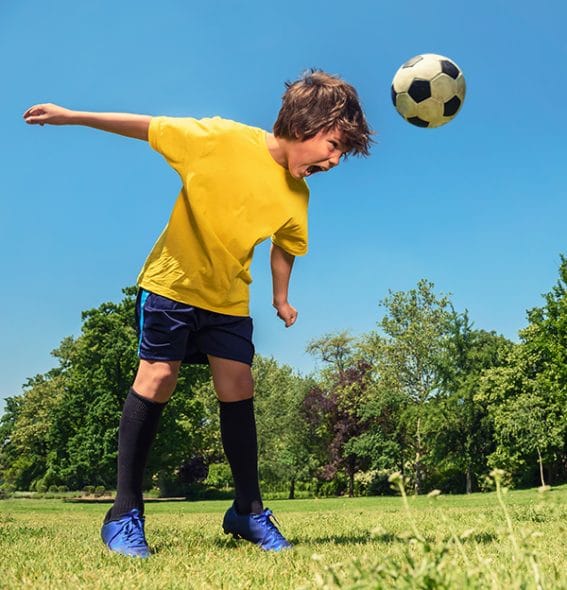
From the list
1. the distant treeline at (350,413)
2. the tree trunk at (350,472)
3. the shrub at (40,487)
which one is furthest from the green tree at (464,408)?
the shrub at (40,487)

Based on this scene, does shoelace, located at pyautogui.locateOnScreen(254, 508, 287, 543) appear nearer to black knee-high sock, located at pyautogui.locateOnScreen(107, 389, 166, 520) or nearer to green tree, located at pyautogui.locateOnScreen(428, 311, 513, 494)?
black knee-high sock, located at pyautogui.locateOnScreen(107, 389, 166, 520)

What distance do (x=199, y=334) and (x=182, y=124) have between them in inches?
48.7

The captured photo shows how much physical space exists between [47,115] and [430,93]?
416 centimetres

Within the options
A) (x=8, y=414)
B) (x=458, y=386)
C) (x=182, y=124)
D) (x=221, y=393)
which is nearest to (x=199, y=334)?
(x=221, y=393)

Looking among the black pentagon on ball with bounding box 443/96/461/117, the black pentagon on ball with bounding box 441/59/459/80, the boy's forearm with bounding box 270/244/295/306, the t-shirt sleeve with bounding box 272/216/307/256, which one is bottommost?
the boy's forearm with bounding box 270/244/295/306

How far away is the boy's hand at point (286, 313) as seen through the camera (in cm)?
460

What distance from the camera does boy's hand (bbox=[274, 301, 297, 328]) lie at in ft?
15.1

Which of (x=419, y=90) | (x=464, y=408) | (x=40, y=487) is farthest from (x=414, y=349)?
(x=419, y=90)

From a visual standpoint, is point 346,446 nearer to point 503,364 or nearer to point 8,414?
point 503,364

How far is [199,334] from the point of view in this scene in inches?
157

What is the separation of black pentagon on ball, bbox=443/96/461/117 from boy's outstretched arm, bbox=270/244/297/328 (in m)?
3.11

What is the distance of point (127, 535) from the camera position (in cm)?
362

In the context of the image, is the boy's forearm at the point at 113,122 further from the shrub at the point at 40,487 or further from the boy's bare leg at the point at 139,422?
the shrub at the point at 40,487

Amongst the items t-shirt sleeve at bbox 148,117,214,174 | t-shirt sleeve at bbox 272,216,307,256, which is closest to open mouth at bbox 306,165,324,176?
t-shirt sleeve at bbox 272,216,307,256
